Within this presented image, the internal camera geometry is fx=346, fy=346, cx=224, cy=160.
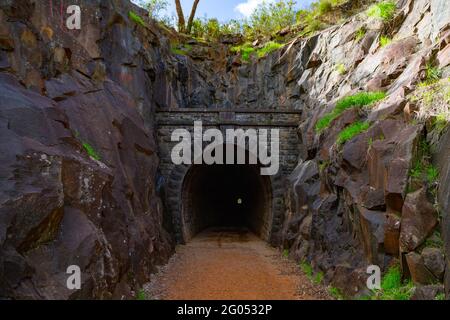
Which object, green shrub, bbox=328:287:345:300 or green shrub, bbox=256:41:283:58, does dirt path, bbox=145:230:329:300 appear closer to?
green shrub, bbox=328:287:345:300

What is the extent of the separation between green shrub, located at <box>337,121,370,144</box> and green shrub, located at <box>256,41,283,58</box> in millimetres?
11515

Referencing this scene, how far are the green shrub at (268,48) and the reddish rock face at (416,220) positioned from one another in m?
15.2

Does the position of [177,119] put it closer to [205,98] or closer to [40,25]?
[205,98]

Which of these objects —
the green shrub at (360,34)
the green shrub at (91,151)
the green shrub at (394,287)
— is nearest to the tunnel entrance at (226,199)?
the green shrub at (360,34)

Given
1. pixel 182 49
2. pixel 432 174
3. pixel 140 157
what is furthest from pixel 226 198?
pixel 432 174

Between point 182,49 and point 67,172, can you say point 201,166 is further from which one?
point 67,172

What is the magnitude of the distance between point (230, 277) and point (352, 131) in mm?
5087

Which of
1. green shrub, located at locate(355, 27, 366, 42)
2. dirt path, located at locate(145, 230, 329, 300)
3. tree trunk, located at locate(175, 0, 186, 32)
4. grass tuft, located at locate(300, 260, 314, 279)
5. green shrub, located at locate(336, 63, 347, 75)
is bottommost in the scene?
dirt path, located at locate(145, 230, 329, 300)

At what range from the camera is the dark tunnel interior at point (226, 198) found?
54.0ft

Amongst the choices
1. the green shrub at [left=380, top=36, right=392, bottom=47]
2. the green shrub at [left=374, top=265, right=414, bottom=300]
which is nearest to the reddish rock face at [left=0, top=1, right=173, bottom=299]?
the green shrub at [left=374, top=265, right=414, bottom=300]

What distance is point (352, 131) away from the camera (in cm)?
898

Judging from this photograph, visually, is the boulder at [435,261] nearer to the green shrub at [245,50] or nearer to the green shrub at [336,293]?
the green shrub at [336,293]

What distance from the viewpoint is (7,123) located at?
18.9 feet

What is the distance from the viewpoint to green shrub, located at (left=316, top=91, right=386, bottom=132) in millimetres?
9367
